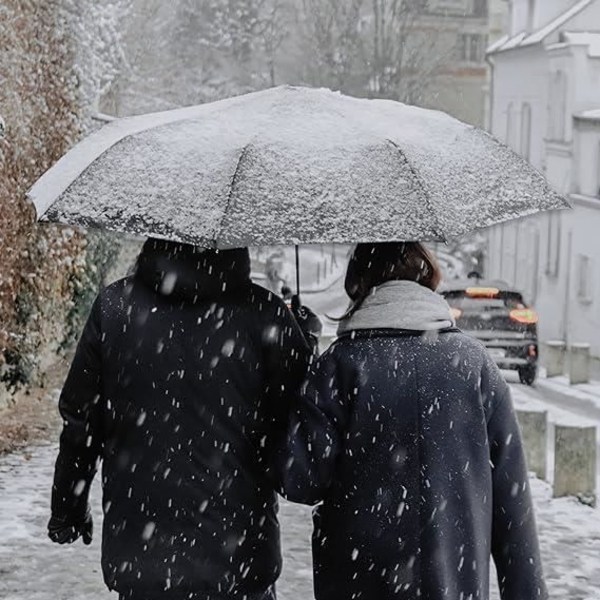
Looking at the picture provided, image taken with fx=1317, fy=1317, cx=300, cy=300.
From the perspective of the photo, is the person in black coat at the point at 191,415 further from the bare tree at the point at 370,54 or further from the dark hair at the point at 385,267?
the bare tree at the point at 370,54

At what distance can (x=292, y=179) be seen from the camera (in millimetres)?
3637

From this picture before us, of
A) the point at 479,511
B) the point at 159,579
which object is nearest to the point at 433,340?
the point at 479,511

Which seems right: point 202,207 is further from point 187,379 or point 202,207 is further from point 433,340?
point 433,340

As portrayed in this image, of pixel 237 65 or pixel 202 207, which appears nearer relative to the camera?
pixel 202 207

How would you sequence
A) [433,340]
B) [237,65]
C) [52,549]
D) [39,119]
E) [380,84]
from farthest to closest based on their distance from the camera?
1. [237,65]
2. [380,84]
3. [39,119]
4. [52,549]
5. [433,340]

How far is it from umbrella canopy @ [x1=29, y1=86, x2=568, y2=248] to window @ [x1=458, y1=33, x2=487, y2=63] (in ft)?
208

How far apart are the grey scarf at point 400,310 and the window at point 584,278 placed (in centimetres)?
2987

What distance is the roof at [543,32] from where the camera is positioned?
120 feet

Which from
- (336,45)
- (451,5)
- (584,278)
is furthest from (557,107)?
(451,5)

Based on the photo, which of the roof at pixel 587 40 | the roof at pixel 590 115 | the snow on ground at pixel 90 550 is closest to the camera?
the snow on ground at pixel 90 550

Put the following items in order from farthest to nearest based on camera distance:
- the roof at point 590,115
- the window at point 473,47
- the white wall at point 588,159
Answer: the window at point 473,47
the white wall at point 588,159
the roof at point 590,115

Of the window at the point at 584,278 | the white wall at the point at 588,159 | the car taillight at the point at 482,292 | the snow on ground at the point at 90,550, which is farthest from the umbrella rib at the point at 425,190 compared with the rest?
the window at the point at 584,278

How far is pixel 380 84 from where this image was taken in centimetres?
5294

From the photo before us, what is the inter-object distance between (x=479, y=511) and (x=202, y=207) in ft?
3.65
